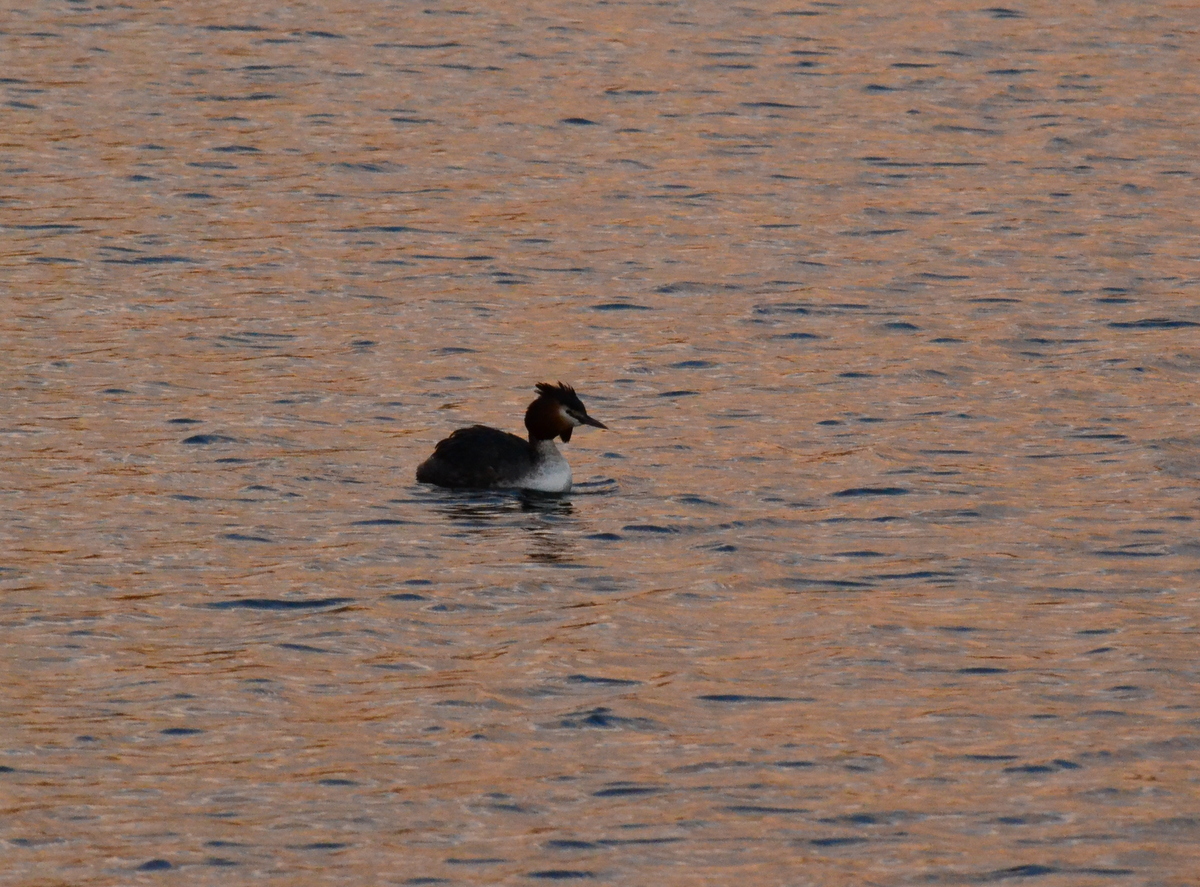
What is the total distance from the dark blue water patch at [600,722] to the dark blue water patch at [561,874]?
1.94 metres

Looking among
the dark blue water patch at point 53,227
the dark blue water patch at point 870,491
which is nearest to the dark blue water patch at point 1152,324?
the dark blue water patch at point 870,491

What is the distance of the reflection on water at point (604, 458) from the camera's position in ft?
41.4

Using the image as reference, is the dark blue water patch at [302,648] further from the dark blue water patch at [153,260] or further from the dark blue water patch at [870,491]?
the dark blue water patch at [153,260]

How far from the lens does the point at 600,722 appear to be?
45.0 feet

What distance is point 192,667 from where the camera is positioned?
1450cm

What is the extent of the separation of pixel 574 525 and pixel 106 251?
10.3m

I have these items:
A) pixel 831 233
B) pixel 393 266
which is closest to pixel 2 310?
pixel 393 266

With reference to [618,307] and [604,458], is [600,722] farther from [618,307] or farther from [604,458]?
[618,307]

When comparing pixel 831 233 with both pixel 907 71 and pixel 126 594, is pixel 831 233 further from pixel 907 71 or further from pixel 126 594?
pixel 126 594

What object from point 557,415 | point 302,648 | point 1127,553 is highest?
point 557,415

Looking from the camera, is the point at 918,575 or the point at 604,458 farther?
the point at 604,458

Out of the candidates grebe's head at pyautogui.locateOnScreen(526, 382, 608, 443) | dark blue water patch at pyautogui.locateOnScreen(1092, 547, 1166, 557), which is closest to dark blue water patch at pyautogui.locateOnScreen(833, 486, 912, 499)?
dark blue water patch at pyautogui.locateOnScreen(1092, 547, 1166, 557)

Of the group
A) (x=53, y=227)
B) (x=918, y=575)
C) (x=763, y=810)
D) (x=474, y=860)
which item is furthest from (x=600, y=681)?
(x=53, y=227)

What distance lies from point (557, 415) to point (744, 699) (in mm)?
5815
